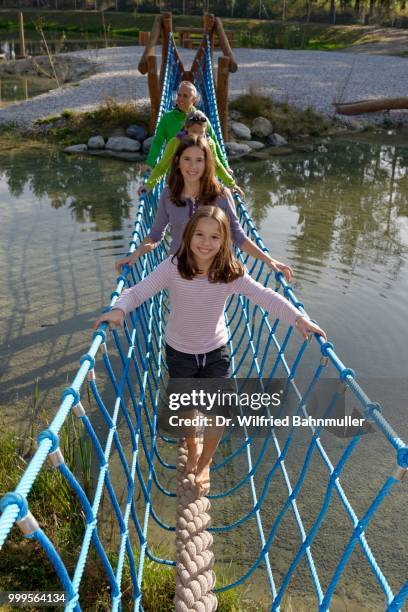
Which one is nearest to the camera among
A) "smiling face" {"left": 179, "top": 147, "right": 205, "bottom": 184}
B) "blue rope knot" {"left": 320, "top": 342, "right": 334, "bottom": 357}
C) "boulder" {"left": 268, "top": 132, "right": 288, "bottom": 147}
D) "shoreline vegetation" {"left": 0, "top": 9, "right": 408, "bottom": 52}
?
"blue rope knot" {"left": 320, "top": 342, "right": 334, "bottom": 357}

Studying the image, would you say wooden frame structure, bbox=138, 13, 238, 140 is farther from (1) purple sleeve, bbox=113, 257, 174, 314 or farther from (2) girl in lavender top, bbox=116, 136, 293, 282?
(1) purple sleeve, bbox=113, 257, 174, 314

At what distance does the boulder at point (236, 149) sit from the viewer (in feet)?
34.0

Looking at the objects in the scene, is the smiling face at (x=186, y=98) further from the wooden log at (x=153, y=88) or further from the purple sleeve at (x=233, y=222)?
the wooden log at (x=153, y=88)

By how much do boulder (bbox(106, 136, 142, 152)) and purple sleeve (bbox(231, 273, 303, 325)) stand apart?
8.49 m

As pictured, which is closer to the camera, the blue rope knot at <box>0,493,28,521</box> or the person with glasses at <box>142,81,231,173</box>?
the blue rope knot at <box>0,493,28,521</box>

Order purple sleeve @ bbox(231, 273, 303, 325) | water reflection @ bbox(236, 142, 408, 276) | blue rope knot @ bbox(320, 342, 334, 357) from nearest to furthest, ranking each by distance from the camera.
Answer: blue rope knot @ bbox(320, 342, 334, 357) < purple sleeve @ bbox(231, 273, 303, 325) < water reflection @ bbox(236, 142, 408, 276)

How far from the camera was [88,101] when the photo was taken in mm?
12695

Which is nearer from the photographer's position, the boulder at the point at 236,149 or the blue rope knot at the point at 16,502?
the blue rope knot at the point at 16,502

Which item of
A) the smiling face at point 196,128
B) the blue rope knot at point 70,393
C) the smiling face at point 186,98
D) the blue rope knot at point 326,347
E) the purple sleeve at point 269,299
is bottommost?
Answer: the blue rope knot at point 326,347

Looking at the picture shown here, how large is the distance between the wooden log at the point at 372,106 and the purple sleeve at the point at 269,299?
39.6 ft

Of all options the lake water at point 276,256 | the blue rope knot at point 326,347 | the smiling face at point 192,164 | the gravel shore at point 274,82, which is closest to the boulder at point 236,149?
the lake water at point 276,256

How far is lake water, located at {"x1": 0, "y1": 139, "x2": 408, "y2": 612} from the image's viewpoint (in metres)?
2.83

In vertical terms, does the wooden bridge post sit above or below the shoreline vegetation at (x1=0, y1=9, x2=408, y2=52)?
below

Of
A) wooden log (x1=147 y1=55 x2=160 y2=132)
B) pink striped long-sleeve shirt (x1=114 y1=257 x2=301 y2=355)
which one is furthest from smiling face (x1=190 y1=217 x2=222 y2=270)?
wooden log (x1=147 y1=55 x2=160 y2=132)
